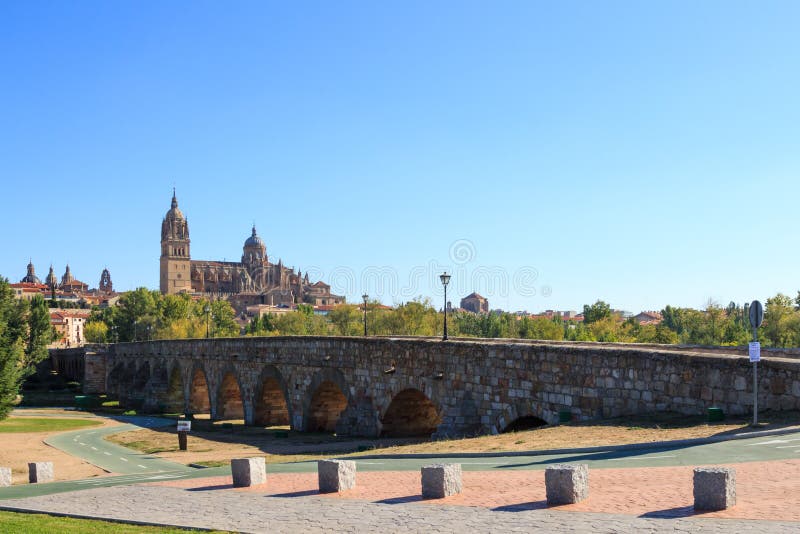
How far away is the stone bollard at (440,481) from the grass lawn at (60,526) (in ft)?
10.2

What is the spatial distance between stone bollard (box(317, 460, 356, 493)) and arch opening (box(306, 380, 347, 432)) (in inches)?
891

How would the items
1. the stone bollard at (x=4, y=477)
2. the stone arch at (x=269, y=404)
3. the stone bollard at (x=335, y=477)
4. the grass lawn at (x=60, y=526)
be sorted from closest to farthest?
the grass lawn at (x=60, y=526)
the stone bollard at (x=335, y=477)
the stone bollard at (x=4, y=477)
the stone arch at (x=269, y=404)

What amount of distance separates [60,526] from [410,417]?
18232mm

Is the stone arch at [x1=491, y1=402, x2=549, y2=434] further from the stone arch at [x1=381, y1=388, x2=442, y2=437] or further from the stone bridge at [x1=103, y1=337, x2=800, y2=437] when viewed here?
the stone arch at [x1=381, y1=388, x2=442, y2=437]

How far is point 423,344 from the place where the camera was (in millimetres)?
25531

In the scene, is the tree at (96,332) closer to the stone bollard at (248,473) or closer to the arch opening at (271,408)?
the arch opening at (271,408)

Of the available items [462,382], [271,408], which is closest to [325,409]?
[271,408]

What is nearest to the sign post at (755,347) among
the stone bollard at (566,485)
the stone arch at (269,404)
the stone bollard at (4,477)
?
the stone bollard at (566,485)

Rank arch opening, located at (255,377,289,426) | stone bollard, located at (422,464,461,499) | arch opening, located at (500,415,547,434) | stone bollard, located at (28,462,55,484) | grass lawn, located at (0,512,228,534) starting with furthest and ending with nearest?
1. arch opening, located at (255,377,289,426)
2. arch opening, located at (500,415,547,434)
3. stone bollard, located at (28,462,55,484)
4. stone bollard, located at (422,464,461,499)
5. grass lawn, located at (0,512,228,534)

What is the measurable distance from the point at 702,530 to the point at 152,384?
199ft

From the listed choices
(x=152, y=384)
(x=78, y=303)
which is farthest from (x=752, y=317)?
(x=78, y=303)

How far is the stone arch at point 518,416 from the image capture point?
19906 millimetres

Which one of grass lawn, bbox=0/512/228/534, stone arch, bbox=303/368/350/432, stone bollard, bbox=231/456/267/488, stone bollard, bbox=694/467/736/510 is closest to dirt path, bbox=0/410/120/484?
stone arch, bbox=303/368/350/432

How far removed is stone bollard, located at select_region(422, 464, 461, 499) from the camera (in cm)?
1084
